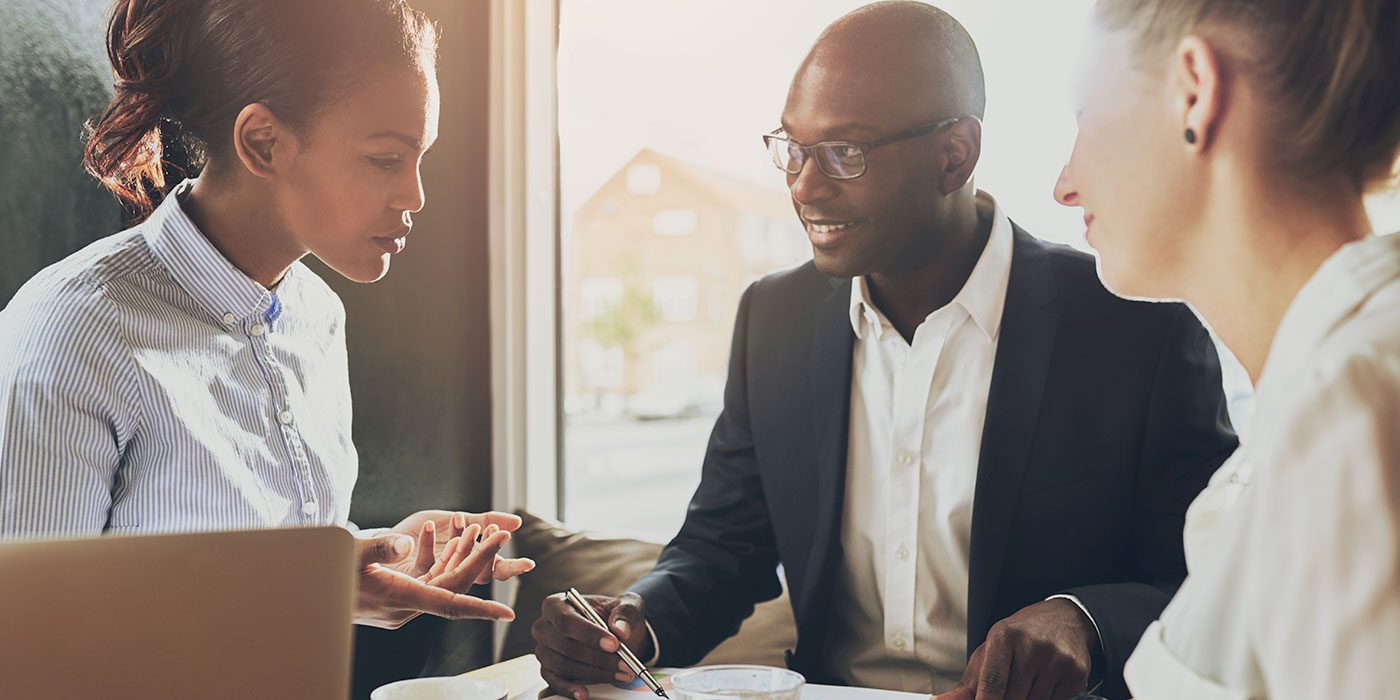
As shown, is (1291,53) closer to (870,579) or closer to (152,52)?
(870,579)

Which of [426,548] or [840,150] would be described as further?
[840,150]

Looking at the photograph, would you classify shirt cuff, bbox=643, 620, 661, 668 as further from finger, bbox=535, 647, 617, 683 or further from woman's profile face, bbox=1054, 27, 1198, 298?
woman's profile face, bbox=1054, 27, 1198, 298

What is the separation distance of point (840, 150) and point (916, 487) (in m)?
0.58

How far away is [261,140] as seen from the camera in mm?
1478

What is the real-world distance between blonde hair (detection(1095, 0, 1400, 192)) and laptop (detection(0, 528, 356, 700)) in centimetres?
75

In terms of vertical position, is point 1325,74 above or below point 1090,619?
above

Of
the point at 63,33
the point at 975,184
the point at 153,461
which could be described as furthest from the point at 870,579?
the point at 63,33

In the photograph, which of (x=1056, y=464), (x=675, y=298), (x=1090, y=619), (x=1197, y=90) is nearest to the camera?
(x=1197, y=90)

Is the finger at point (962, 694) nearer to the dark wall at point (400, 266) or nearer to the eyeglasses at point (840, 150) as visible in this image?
the eyeglasses at point (840, 150)

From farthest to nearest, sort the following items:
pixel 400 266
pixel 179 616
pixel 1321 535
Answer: pixel 400 266 → pixel 179 616 → pixel 1321 535

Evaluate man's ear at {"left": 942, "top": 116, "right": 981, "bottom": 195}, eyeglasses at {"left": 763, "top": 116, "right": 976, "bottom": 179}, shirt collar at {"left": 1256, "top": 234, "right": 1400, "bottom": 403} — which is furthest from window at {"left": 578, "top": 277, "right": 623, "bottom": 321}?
shirt collar at {"left": 1256, "top": 234, "right": 1400, "bottom": 403}

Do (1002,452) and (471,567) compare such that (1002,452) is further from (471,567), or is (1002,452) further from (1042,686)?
(471,567)

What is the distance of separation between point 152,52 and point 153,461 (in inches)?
21.6

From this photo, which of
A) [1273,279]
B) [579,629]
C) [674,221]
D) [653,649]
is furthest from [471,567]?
[674,221]
